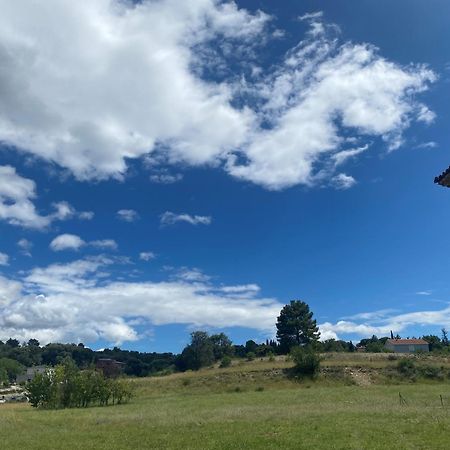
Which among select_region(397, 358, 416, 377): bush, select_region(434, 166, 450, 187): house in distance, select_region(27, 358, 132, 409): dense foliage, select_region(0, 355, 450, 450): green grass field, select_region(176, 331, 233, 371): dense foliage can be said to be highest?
select_region(176, 331, 233, 371): dense foliage

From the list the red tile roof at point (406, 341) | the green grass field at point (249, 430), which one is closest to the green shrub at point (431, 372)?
the green grass field at point (249, 430)

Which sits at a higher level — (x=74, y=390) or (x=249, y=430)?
(x=74, y=390)

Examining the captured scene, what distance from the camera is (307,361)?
89.4 m

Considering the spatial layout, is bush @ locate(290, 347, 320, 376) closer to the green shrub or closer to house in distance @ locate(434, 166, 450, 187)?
the green shrub

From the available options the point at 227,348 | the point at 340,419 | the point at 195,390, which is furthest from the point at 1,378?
the point at 340,419

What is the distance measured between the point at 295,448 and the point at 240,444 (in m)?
3.08

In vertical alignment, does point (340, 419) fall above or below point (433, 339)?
below

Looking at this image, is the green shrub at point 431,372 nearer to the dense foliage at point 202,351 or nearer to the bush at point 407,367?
the bush at point 407,367

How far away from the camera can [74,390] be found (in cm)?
7212

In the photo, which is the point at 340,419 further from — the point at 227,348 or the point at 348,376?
the point at 227,348

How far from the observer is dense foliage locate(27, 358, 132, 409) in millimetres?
71875

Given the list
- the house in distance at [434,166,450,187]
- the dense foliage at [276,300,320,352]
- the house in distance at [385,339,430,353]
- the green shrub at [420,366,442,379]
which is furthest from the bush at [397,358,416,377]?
the house in distance at [385,339,430,353]

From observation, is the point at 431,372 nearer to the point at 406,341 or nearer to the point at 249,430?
the point at 249,430

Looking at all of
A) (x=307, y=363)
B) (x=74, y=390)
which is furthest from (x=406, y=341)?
(x=74, y=390)
